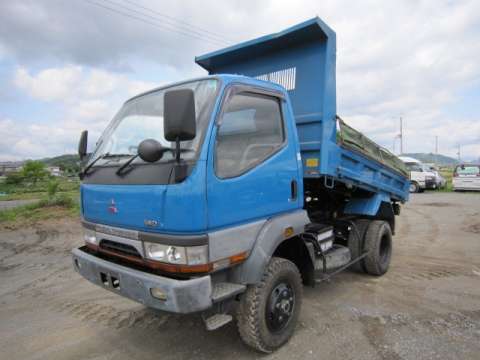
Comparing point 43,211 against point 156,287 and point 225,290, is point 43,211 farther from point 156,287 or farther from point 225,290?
point 225,290

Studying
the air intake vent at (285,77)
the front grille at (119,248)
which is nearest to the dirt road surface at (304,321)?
the front grille at (119,248)

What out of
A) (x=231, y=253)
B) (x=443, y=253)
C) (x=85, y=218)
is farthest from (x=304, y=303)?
(x=443, y=253)

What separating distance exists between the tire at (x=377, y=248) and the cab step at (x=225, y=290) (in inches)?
108

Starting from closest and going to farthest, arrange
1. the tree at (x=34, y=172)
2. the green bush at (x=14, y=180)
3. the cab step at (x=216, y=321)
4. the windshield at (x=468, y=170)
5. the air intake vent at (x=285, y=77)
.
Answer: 1. the cab step at (x=216, y=321)
2. the air intake vent at (x=285, y=77)
3. the windshield at (x=468, y=170)
4. the green bush at (x=14, y=180)
5. the tree at (x=34, y=172)

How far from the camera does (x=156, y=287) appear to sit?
7.29 ft

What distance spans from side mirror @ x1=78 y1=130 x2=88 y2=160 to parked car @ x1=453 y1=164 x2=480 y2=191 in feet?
66.3

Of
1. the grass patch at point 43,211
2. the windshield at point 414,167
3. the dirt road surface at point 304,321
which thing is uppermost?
the windshield at point 414,167

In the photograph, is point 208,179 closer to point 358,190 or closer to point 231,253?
point 231,253

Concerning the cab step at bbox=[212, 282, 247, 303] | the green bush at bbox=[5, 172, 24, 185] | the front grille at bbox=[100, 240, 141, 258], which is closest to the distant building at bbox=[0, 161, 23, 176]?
the green bush at bbox=[5, 172, 24, 185]

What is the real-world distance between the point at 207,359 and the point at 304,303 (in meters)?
1.48

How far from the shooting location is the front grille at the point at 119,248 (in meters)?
2.53

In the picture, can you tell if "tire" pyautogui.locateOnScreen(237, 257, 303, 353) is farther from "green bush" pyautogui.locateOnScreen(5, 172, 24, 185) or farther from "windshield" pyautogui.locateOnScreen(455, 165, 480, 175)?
"green bush" pyautogui.locateOnScreen(5, 172, 24, 185)

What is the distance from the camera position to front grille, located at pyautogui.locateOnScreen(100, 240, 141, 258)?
2526 mm

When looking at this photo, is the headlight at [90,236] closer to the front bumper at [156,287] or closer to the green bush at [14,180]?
the front bumper at [156,287]
